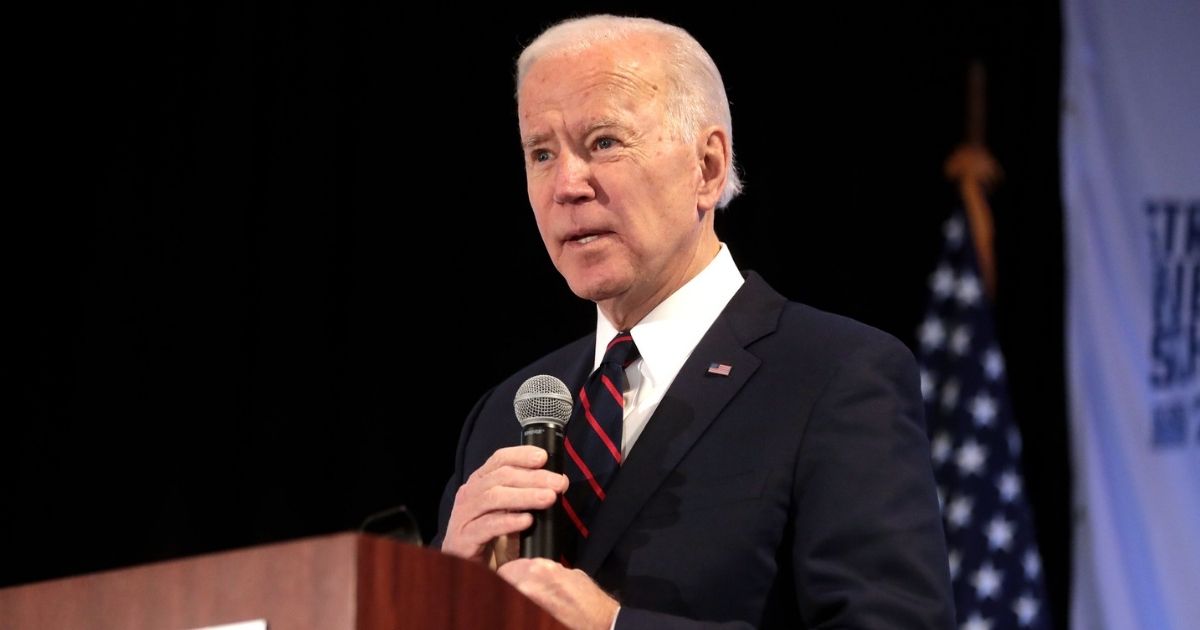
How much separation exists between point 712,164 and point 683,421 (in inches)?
20.2

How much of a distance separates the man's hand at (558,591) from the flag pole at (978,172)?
3515 mm

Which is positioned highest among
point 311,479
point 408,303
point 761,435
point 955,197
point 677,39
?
point 955,197

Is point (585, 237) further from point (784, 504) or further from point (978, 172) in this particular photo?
point (978, 172)

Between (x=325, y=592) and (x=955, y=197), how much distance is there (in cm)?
410

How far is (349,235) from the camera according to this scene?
4590mm

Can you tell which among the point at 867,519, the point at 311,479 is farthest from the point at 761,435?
the point at 311,479

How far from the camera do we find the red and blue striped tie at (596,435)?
6.38 ft

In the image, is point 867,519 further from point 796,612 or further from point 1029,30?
point 1029,30

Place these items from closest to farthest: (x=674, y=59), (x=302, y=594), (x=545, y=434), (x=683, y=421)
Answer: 1. (x=302, y=594)
2. (x=545, y=434)
3. (x=683, y=421)
4. (x=674, y=59)

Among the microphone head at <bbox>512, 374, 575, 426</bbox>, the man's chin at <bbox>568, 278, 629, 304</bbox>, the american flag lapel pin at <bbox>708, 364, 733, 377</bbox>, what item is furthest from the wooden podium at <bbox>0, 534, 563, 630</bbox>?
the man's chin at <bbox>568, 278, 629, 304</bbox>

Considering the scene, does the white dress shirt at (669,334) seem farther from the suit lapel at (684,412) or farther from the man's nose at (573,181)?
the man's nose at (573,181)

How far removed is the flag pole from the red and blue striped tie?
9.73ft

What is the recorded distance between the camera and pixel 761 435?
6.27ft

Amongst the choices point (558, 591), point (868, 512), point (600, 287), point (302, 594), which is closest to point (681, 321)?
point (600, 287)
